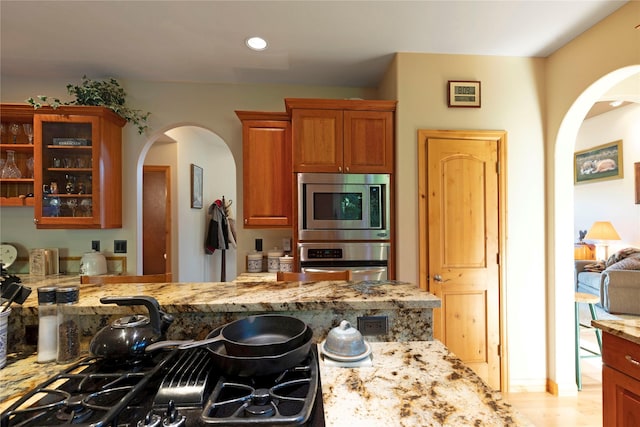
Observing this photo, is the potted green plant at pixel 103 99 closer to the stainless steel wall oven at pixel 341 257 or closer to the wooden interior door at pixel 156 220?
the wooden interior door at pixel 156 220

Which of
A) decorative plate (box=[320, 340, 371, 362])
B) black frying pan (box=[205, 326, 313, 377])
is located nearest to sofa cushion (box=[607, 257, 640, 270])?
decorative plate (box=[320, 340, 371, 362])

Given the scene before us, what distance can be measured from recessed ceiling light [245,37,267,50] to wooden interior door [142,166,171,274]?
2.50m

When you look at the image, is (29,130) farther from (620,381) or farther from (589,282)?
(589,282)

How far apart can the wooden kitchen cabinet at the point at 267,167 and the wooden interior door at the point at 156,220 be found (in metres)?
2.09

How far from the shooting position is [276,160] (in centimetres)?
266

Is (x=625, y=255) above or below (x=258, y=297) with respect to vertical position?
below

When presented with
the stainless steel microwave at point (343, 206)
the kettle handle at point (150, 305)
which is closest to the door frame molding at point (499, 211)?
the stainless steel microwave at point (343, 206)

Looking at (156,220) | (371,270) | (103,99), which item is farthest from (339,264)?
(156,220)

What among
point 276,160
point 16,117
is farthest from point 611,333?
point 16,117

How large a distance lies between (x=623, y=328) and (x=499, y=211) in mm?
1206

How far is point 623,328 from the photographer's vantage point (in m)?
1.42

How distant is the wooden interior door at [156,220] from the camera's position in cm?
416

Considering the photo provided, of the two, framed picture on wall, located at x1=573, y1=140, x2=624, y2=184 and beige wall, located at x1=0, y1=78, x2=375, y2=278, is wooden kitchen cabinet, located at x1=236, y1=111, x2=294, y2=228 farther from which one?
framed picture on wall, located at x1=573, y1=140, x2=624, y2=184

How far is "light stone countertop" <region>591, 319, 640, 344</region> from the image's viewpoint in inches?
52.6
